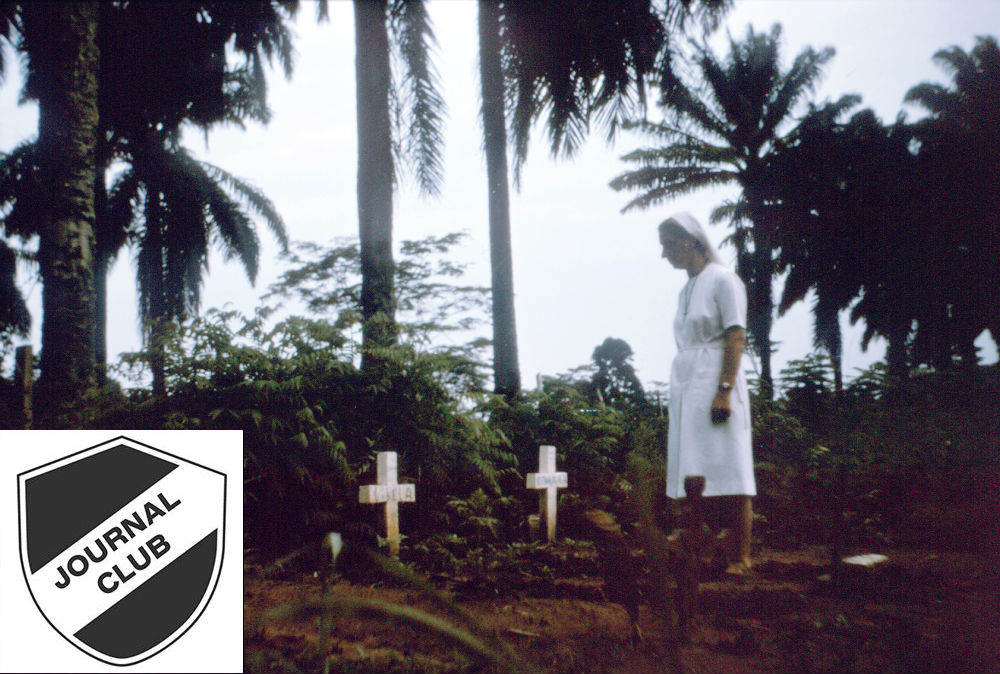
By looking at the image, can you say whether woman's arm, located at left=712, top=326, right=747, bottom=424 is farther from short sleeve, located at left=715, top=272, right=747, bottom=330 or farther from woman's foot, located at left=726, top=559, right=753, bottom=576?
woman's foot, located at left=726, top=559, right=753, bottom=576

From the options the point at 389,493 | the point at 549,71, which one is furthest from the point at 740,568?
the point at 549,71

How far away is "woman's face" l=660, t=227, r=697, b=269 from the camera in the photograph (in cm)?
331

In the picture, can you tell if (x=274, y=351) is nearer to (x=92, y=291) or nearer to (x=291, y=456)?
(x=291, y=456)

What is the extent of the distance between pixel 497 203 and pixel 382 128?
211 centimetres

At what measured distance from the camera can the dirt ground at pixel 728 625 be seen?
1827 millimetres

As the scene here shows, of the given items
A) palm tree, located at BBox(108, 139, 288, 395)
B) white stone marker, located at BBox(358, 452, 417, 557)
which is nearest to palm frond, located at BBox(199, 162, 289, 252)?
palm tree, located at BBox(108, 139, 288, 395)

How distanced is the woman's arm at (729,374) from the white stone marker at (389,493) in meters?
2.26

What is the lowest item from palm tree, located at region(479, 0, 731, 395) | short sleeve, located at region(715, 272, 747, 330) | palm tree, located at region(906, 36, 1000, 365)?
short sleeve, located at region(715, 272, 747, 330)

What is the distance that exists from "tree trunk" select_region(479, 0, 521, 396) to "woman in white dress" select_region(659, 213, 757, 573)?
5789 mm

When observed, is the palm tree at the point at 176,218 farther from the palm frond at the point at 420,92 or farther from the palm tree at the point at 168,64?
the palm frond at the point at 420,92

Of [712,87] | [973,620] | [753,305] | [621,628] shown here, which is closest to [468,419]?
[621,628]

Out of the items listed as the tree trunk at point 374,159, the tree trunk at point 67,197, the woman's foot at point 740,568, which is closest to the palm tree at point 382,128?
the tree trunk at point 374,159

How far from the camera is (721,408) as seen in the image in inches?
121

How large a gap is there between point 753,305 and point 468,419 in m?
16.1
